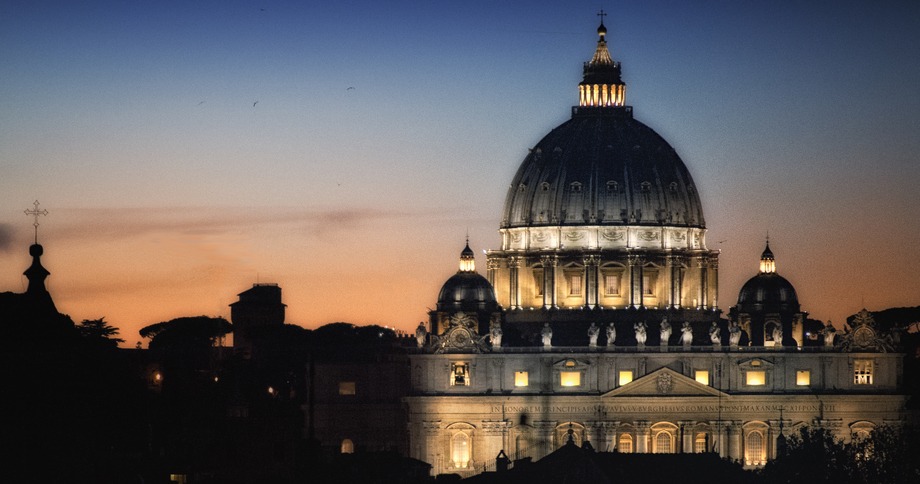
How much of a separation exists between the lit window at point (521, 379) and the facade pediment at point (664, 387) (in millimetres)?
5180

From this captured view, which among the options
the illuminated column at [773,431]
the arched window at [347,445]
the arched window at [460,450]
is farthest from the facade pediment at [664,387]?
the arched window at [347,445]

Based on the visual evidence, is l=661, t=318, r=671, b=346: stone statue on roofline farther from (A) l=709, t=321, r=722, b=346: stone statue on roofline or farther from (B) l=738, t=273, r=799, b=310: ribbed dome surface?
(B) l=738, t=273, r=799, b=310: ribbed dome surface

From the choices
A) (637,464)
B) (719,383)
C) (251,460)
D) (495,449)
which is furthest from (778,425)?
(251,460)

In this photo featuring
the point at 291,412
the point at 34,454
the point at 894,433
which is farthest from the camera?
the point at 894,433

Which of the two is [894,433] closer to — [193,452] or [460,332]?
[460,332]

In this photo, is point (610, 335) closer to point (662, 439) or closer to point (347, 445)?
point (662, 439)

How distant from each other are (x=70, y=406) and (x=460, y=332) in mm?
120191

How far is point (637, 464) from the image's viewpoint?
136m

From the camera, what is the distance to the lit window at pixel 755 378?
19038 centimetres

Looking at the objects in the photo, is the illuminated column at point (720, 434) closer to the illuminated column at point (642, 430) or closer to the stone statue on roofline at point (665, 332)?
the illuminated column at point (642, 430)

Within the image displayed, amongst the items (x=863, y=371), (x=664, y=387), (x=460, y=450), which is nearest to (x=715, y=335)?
(x=664, y=387)

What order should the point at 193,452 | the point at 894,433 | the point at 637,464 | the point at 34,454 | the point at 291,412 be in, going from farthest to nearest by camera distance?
the point at 894,433, the point at 291,412, the point at 637,464, the point at 193,452, the point at 34,454

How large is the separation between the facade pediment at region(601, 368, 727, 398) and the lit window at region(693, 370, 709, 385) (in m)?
2.15

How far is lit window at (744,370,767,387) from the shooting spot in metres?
190
